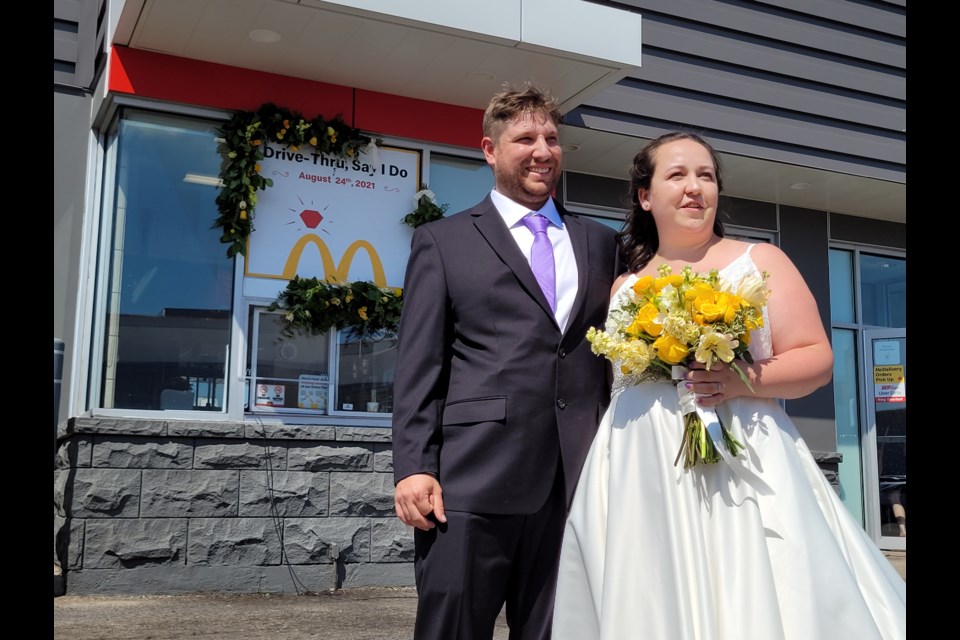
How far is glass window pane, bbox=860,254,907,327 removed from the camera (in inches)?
421

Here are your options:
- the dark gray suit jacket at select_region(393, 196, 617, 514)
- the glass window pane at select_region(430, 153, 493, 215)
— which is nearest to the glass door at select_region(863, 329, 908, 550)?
the glass window pane at select_region(430, 153, 493, 215)

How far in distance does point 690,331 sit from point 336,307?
16.2 feet

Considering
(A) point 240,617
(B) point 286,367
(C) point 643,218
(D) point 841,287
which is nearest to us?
(C) point 643,218

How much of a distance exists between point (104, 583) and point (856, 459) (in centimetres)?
757

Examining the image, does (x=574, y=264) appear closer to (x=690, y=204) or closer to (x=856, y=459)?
(x=690, y=204)

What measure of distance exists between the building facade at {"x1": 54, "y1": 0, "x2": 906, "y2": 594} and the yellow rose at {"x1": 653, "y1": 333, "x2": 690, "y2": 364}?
433 cm

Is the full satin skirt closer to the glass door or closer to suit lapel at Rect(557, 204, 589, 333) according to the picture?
suit lapel at Rect(557, 204, 589, 333)

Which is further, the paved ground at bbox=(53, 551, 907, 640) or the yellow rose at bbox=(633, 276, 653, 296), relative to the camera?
the paved ground at bbox=(53, 551, 907, 640)

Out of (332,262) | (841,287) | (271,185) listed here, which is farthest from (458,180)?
(841,287)

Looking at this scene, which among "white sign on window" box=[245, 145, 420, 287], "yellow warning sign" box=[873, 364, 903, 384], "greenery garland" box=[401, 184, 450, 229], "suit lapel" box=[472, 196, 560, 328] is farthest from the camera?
"yellow warning sign" box=[873, 364, 903, 384]

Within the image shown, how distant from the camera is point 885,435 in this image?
34.0 ft

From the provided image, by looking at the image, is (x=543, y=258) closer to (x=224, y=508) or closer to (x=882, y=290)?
(x=224, y=508)

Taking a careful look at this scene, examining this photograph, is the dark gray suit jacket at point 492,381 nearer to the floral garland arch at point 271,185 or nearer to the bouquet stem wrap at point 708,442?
the bouquet stem wrap at point 708,442

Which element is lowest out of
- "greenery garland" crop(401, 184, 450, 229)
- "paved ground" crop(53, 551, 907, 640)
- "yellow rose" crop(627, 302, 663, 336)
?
"paved ground" crop(53, 551, 907, 640)
